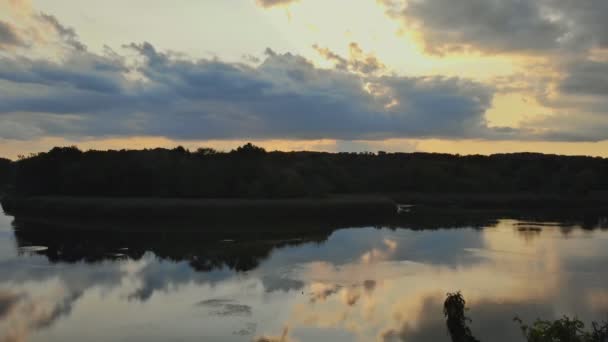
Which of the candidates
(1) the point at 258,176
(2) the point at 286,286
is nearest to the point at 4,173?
(1) the point at 258,176

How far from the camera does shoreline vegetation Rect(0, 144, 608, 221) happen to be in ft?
165

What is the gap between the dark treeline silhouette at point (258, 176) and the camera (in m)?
56.7

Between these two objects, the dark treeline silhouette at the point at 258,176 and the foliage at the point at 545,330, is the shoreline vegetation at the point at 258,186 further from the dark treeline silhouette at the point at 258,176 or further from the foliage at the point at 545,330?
the foliage at the point at 545,330

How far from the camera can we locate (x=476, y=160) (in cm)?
9906

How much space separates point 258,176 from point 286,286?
38347 millimetres

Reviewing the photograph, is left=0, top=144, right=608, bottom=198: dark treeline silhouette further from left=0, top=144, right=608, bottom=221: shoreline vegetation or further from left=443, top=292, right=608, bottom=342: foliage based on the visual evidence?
left=443, top=292, right=608, bottom=342: foliage

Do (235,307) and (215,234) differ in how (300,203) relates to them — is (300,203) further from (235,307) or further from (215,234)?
(235,307)

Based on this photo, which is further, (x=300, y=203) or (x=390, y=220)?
(x=300, y=203)

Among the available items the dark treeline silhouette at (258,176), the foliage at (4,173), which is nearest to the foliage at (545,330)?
the dark treeline silhouette at (258,176)

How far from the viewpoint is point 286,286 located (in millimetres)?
19469

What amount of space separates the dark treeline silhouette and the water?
73.0ft

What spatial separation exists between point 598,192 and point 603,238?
46.0 m

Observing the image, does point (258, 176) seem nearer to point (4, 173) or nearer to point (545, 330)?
point (545, 330)

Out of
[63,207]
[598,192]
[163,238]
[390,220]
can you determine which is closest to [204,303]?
[163,238]
